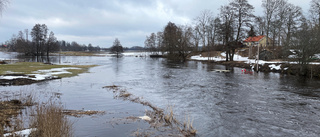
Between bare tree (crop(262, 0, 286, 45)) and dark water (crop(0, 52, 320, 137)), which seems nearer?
dark water (crop(0, 52, 320, 137))

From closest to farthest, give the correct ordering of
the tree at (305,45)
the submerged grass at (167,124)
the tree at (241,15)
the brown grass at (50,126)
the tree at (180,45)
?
the brown grass at (50,126) < the submerged grass at (167,124) < the tree at (305,45) < the tree at (241,15) < the tree at (180,45)

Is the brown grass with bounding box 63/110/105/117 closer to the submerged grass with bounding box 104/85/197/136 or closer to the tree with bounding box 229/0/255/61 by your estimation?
the submerged grass with bounding box 104/85/197/136

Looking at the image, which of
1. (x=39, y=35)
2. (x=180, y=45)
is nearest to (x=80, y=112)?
(x=180, y=45)

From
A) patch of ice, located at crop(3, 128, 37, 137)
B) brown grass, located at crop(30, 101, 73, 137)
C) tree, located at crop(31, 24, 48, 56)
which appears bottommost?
patch of ice, located at crop(3, 128, 37, 137)

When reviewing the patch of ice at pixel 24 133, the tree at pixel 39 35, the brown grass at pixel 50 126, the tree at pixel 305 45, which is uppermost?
the tree at pixel 39 35

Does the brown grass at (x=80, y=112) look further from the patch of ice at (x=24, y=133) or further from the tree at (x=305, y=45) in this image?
the tree at (x=305, y=45)

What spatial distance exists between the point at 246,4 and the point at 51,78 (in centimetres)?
4216

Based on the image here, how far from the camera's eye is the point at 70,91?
16.7m

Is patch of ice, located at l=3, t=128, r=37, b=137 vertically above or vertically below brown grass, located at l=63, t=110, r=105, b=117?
above

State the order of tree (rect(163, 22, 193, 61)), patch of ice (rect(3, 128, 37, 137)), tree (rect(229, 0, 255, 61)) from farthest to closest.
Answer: tree (rect(163, 22, 193, 61)) < tree (rect(229, 0, 255, 61)) < patch of ice (rect(3, 128, 37, 137))

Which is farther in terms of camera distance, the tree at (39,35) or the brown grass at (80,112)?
the tree at (39,35)

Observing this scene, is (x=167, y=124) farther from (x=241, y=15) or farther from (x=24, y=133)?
(x=241, y=15)

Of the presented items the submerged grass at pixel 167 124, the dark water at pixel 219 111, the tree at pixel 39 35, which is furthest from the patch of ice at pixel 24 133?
the tree at pixel 39 35

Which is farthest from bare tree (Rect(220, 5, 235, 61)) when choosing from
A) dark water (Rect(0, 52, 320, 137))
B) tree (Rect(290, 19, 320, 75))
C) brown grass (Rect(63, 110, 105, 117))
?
brown grass (Rect(63, 110, 105, 117))
